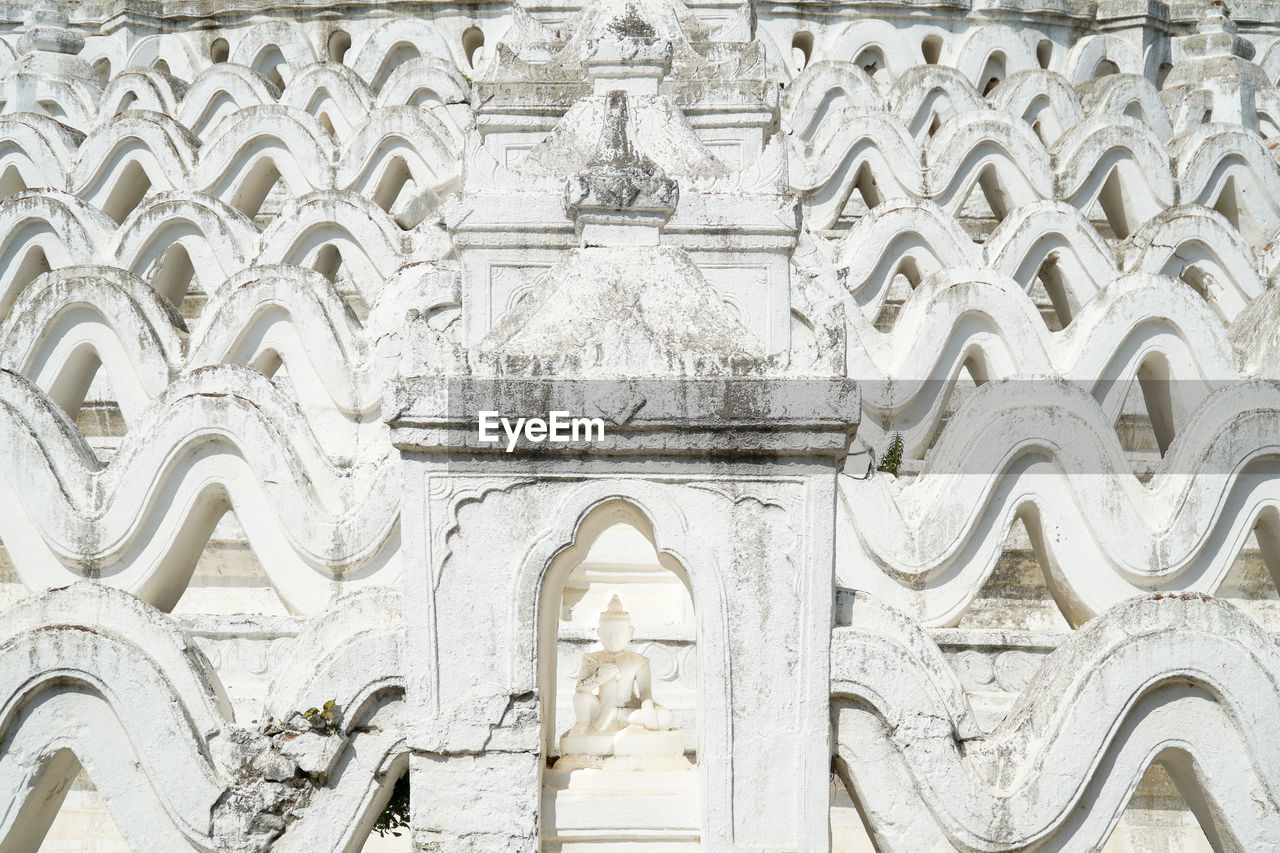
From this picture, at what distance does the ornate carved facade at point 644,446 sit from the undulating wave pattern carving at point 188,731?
0.01 meters

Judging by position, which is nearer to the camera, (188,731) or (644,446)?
(644,446)

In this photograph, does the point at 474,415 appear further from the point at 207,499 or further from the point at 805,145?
the point at 805,145

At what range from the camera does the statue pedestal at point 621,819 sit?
4.07 m

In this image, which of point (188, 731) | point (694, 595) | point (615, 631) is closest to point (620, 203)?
point (694, 595)

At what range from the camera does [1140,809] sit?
6.88 metres

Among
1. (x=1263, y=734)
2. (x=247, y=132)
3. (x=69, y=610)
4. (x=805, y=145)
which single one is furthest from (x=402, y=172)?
(x=1263, y=734)

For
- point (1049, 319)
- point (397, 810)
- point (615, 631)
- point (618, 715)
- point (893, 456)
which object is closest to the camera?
point (618, 715)

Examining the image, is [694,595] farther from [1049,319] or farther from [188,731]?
[1049,319]

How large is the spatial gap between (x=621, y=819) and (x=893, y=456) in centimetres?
422

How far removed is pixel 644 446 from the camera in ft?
12.6

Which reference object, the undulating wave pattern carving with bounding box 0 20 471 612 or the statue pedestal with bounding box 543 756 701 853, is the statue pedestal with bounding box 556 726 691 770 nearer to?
the statue pedestal with bounding box 543 756 701 853

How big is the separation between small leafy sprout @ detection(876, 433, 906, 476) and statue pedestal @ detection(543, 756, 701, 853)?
4029mm

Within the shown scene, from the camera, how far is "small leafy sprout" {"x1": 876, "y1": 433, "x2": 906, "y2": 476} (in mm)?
7918

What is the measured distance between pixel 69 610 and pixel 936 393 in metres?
5.07
